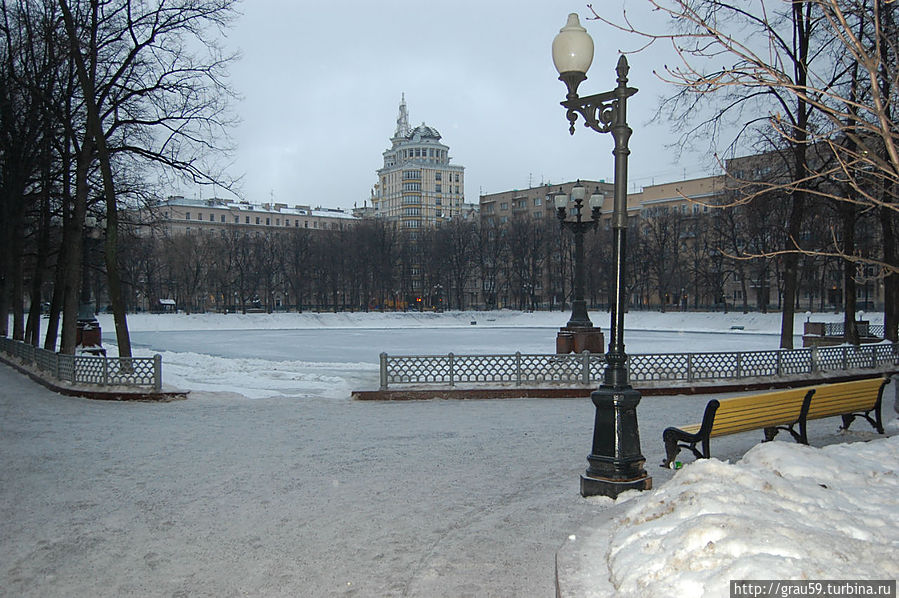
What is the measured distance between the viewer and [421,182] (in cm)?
14938

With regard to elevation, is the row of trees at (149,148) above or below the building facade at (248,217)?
below

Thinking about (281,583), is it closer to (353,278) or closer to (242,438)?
(242,438)

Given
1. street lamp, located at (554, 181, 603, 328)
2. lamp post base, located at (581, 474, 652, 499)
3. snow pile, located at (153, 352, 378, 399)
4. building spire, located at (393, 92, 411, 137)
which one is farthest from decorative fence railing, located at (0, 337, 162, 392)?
building spire, located at (393, 92, 411, 137)

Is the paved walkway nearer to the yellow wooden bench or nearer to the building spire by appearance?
the yellow wooden bench

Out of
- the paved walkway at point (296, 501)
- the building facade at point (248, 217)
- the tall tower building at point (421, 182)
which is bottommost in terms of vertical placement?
the paved walkway at point (296, 501)

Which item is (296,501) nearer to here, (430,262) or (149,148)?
(149,148)

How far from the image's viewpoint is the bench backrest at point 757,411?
7.72 metres

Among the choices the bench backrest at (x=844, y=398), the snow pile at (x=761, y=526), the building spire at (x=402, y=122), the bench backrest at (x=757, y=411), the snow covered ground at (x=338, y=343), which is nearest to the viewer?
the snow pile at (x=761, y=526)

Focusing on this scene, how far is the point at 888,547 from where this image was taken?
413cm

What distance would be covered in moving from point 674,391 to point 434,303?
69899 millimetres

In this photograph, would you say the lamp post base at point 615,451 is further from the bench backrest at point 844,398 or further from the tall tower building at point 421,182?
the tall tower building at point 421,182

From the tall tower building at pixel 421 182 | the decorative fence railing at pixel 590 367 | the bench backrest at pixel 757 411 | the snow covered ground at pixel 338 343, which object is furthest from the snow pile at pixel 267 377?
the tall tower building at pixel 421 182

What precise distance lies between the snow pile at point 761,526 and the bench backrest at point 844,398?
2425 millimetres

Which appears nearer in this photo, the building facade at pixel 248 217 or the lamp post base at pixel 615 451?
the lamp post base at pixel 615 451
